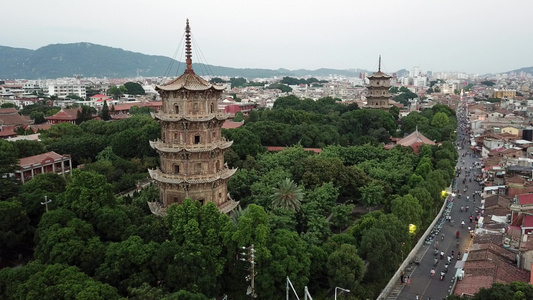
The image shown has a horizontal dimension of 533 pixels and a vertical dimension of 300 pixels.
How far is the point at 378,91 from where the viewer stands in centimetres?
7588

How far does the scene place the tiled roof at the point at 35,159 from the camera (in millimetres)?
39438

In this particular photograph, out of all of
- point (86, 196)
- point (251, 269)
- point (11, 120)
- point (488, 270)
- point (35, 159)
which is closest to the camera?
point (251, 269)

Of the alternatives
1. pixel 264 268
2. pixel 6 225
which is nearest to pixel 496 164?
pixel 264 268

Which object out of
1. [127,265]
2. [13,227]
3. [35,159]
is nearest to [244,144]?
[35,159]

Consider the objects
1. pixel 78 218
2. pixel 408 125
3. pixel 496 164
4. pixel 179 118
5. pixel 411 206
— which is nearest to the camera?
pixel 78 218

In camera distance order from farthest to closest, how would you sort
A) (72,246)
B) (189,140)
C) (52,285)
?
(189,140) → (72,246) → (52,285)

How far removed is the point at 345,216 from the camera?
3175cm

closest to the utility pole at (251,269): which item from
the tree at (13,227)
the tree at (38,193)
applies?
the tree at (38,193)

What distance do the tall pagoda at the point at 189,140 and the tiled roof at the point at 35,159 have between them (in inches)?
730

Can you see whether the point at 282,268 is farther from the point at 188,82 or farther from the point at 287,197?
the point at 188,82

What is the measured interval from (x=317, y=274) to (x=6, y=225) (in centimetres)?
1859

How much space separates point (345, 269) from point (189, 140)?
41.4 feet

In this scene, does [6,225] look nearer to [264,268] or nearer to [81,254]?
[81,254]

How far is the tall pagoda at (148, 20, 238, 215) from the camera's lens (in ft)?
87.0
